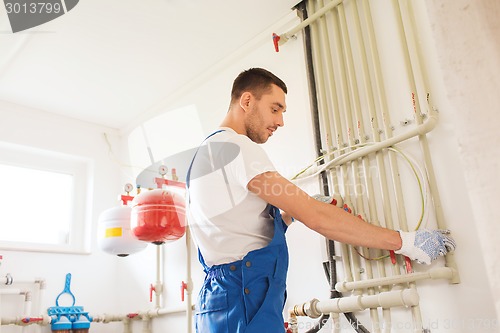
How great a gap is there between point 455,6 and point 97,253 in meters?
3.45

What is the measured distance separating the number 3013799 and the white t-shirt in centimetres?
146

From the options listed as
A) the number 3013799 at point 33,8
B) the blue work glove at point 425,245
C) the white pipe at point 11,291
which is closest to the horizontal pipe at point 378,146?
the blue work glove at point 425,245

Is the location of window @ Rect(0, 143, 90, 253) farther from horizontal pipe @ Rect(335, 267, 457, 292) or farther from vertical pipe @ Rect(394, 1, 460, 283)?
vertical pipe @ Rect(394, 1, 460, 283)

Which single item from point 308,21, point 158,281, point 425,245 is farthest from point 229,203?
point 158,281

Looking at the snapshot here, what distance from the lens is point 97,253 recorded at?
11.7ft

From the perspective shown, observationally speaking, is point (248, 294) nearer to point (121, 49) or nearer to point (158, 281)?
point (158, 281)

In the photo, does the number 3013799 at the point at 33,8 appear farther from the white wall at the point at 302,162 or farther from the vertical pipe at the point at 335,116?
the vertical pipe at the point at 335,116

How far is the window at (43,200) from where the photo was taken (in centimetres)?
335

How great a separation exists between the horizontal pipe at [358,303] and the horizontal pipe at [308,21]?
1450 mm

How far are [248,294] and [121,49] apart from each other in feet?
6.75

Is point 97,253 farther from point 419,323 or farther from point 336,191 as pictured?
point 419,323

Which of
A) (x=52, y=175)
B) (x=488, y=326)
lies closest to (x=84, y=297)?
(x=52, y=175)

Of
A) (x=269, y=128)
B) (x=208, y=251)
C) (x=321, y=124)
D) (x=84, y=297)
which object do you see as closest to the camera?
(x=208, y=251)

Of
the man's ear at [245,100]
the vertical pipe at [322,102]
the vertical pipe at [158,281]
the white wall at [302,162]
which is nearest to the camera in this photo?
the white wall at [302,162]
